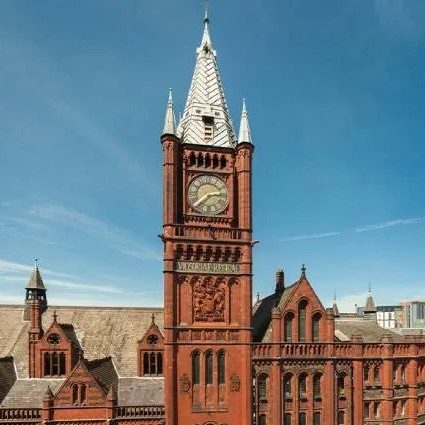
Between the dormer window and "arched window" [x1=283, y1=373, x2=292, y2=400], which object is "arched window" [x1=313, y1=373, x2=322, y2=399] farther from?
the dormer window

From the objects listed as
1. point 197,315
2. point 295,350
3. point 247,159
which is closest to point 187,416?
point 197,315

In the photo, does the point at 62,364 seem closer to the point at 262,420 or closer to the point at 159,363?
the point at 159,363

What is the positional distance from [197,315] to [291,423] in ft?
46.7

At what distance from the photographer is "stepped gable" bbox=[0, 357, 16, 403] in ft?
134

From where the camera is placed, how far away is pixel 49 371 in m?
43.1

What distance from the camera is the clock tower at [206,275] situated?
40094 millimetres

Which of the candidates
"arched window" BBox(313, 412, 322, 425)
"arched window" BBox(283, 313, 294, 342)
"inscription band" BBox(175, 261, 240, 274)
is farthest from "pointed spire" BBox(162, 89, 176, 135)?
"arched window" BBox(313, 412, 322, 425)

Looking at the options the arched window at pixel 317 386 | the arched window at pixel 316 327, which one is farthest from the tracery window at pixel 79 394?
the arched window at pixel 316 327

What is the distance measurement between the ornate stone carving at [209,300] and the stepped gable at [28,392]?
1530cm

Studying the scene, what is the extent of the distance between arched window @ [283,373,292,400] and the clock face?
696 inches

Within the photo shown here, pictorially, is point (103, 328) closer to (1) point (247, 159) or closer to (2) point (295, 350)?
(2) point (295, 350)

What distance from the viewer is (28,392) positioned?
4141 cm

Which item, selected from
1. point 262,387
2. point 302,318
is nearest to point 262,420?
point 262,387

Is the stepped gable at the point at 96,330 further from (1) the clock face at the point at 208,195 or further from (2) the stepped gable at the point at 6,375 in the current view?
(1) the clock face at the point at 208,195
